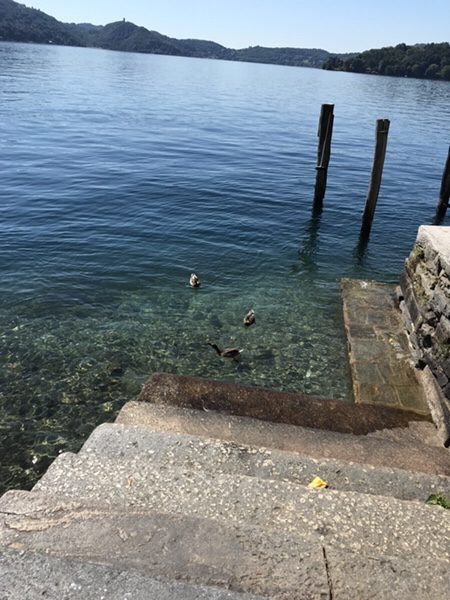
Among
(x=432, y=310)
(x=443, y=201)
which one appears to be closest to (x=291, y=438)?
(x=432, y=310)

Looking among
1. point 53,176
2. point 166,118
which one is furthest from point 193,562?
point 166,118

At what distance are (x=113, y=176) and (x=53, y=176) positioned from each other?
2.52 meters

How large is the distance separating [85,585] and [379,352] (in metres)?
6.93

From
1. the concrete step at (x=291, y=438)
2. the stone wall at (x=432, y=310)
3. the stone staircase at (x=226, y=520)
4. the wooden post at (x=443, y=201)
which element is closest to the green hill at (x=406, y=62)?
the wooden post at (x=443, y=201)

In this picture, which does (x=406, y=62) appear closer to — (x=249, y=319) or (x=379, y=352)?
(x=249, y=319)

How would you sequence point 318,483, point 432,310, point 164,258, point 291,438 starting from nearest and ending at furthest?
1. point 318,483
2. point 291,438
3. point 432,310
4. point 164,258

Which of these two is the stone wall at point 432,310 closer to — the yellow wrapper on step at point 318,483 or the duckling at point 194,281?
the yellow wrapper on step at point 318,483

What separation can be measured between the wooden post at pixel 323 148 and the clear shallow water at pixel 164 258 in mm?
743

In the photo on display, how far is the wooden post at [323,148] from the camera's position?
1562 centimetres

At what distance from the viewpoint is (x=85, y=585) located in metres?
2.57

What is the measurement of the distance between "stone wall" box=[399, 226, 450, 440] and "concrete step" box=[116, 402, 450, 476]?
120cm

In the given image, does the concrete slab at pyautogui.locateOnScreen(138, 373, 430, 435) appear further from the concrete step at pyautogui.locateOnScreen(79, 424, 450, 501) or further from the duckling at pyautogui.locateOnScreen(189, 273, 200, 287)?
the duckling at pyautogui.locateOnScreen(189, 273, 200, 287)

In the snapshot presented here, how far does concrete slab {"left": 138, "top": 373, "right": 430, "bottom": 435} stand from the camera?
6004mm

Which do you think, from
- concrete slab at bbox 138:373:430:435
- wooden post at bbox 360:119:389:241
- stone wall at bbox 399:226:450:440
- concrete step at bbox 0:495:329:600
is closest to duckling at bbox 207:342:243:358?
concrete slab at bbox 138:373:430:435
